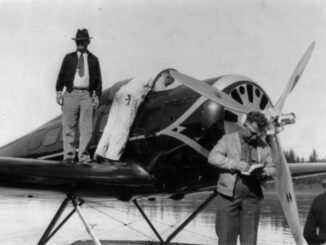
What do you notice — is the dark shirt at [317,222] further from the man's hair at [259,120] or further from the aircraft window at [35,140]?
the aircraft window at [35,140]

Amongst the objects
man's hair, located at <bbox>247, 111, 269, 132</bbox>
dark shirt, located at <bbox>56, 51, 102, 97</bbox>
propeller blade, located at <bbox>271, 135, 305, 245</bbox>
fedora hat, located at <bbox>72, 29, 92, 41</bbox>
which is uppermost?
fedora hat, located at <bbox>72, 29, 92, 41</bbox>

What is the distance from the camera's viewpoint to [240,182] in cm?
521

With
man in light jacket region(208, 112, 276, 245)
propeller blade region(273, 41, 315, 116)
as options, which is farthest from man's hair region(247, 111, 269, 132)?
propeller blade region(273, 41, 315, 116)

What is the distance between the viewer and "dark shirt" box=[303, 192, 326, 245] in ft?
16.1

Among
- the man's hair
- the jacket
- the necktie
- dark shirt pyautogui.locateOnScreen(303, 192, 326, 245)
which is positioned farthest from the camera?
the necktie

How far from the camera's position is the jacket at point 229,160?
5.20 m

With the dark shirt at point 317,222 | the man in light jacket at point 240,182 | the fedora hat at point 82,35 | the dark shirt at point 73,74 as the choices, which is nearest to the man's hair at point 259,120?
the man in light jacket at point 240,182

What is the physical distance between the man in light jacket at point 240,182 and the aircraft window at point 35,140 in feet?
16.5

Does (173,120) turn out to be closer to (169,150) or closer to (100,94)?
(169,150)

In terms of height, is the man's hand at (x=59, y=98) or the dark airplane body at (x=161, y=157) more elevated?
the man's hand at (x=59, y=98)

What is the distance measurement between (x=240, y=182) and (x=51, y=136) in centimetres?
496

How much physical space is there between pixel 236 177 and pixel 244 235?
0.59m

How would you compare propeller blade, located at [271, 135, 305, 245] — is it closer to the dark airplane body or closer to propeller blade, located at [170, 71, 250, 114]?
propeller blade, located at [170, 71, 250, 114]

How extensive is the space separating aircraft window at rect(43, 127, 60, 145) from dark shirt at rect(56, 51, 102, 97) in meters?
1.42
